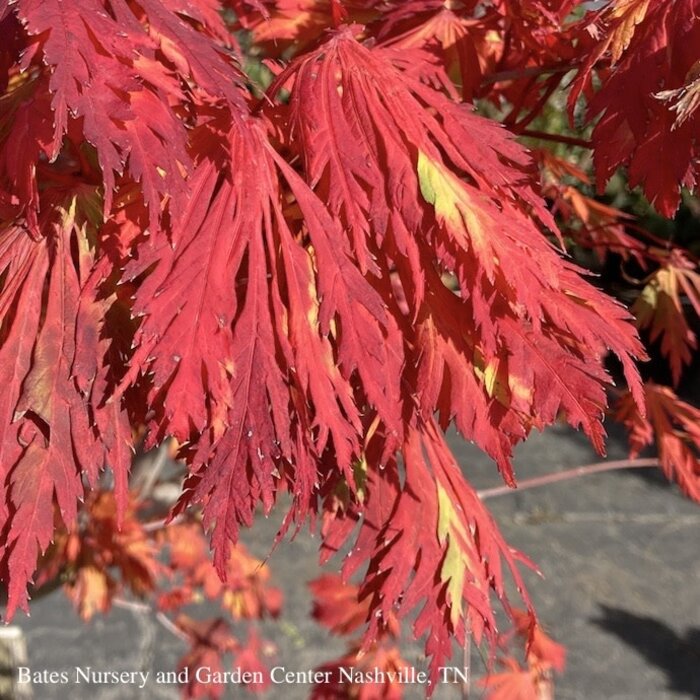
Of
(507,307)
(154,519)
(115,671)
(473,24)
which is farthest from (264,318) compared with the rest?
(115,671)

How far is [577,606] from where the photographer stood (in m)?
2.47

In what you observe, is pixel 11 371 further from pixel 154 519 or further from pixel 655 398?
pixel 154 519

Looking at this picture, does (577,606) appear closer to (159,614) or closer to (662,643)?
(662,643)

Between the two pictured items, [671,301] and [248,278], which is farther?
[671,301]

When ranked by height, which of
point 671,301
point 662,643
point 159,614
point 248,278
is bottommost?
point 662,643

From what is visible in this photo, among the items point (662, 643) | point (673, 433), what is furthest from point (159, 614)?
point (662, 643)

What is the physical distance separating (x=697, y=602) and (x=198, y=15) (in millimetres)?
2499

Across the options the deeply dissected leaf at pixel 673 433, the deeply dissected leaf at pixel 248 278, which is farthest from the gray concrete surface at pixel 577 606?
the deeply dissected leaf at pixel 248 278

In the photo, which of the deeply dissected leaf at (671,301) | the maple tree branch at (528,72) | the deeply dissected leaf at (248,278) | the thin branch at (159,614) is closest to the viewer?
the deeply dissected leaf at (248,278)

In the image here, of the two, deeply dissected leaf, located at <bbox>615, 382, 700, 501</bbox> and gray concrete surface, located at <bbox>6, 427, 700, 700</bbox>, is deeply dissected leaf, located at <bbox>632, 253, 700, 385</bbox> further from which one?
gray concrete surface, located at <bbox>6, 427, 700, 700</bbox>

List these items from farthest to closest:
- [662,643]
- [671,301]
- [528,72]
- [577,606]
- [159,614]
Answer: [577,606] < [662,643] < [159,614] < [671,301] < [528,72]

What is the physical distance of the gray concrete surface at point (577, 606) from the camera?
7.22ft

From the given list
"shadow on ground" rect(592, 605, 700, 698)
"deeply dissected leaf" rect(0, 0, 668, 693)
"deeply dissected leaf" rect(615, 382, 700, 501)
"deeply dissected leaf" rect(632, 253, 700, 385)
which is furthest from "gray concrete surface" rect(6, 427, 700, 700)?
"deeply dissected leaf" rect(0, 0, 668, 693)

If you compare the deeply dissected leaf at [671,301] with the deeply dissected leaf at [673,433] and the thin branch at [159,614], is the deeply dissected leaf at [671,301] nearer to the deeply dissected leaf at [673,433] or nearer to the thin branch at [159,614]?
the deeply dissected leaf at [673,433]
